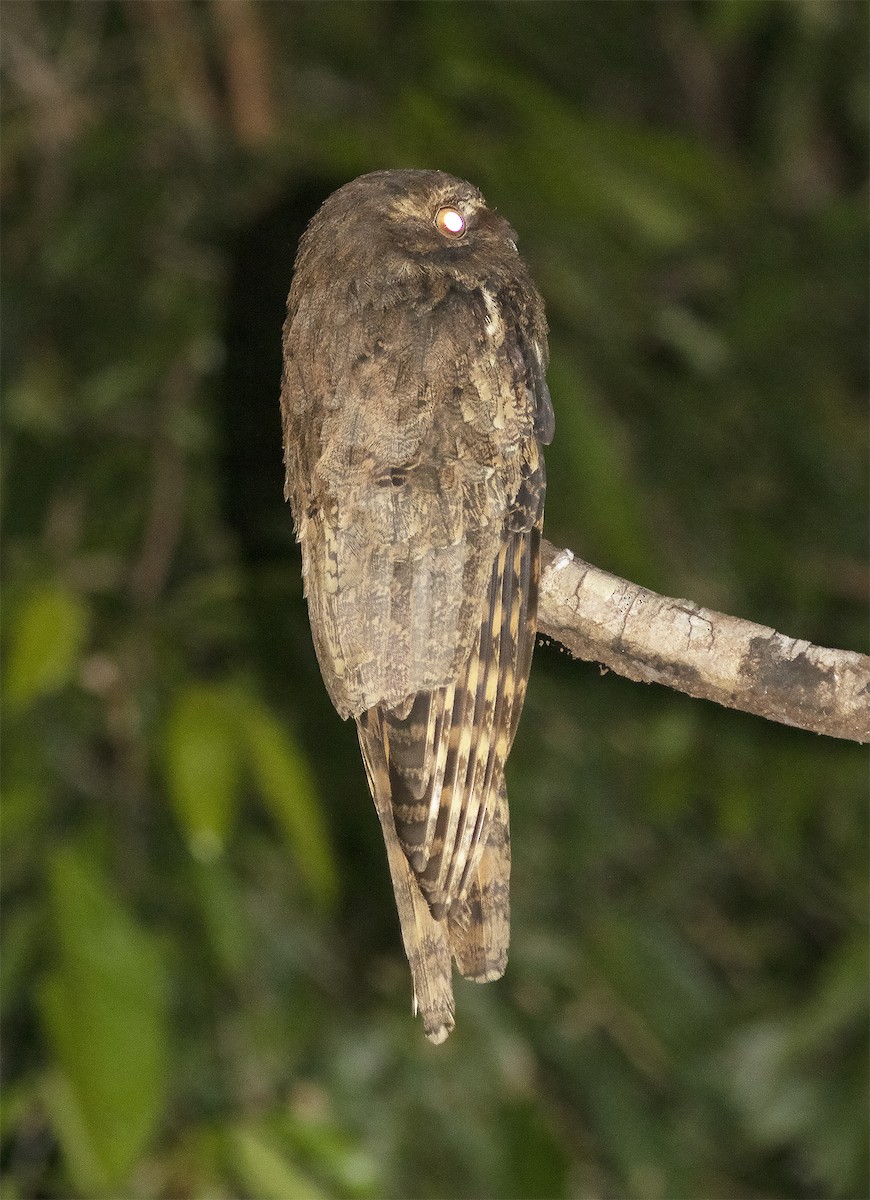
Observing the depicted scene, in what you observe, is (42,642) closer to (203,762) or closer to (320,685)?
(203,762)

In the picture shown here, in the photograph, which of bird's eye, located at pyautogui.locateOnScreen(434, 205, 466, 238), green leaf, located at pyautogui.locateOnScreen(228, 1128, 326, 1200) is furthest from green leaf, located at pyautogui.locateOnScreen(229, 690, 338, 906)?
bird's eye, located at pyautogui.locateOnScreen(434, 205, 466, 238)

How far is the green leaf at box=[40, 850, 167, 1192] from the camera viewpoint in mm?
2041

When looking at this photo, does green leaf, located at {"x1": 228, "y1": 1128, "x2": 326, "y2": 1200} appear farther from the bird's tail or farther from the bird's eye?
the bird's eye

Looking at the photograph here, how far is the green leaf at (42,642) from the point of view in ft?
7.38

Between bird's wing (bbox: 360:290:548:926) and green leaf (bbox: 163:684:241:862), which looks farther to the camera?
green leaf (bbox: 163:684:241:862)

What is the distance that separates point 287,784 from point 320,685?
0.57 m

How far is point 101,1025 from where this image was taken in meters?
2.15

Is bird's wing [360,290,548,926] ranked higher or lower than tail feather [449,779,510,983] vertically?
higher

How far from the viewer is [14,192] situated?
348cm

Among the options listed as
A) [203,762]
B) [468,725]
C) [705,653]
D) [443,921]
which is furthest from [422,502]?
[203,762]

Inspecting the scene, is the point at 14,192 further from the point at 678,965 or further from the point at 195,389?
the point at 678,965

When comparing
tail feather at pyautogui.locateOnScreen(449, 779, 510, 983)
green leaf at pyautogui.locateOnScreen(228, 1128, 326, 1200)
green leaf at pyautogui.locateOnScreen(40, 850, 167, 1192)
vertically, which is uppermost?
tail feather at pyautogui.locateOnScreen(449, 779, 510, 983)

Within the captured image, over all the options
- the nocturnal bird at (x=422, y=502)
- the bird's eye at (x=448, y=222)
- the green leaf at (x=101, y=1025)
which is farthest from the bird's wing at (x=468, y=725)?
the green leaf at (x=101, y=1025)

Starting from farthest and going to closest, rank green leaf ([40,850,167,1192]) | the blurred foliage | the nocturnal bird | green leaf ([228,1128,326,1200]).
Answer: the blurred foliage < green leaf ([228,1128,326,1200]) < green leaf ([40,850,167,1192]) < the nocturnal bird
